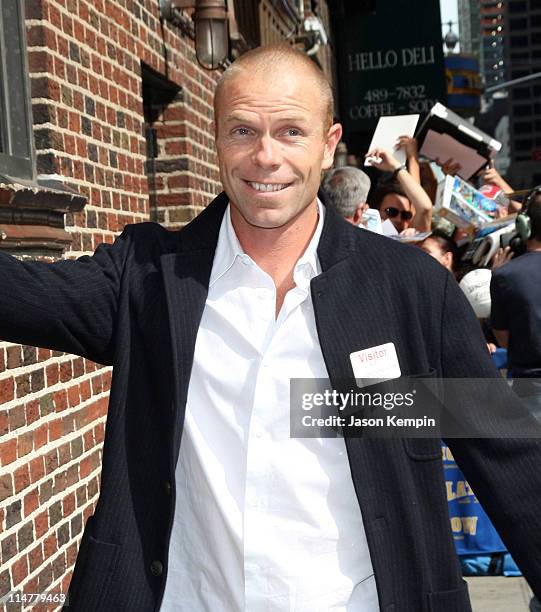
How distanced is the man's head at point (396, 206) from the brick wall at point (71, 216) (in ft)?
5.77

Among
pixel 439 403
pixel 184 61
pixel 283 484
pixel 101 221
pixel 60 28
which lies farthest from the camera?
pixel 184 61

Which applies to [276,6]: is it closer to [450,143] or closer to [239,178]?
[450,143]

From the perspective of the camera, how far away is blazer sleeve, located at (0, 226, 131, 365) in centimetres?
203

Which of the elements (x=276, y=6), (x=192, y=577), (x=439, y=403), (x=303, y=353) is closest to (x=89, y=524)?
(x=192, y=577)

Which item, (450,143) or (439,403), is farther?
(450,143)

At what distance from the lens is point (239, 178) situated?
7.17 feet

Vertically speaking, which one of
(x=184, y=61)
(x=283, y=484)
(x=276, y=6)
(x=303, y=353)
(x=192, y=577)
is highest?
(x=276, y=6)

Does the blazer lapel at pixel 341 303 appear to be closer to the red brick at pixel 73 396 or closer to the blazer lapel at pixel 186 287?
the blazer lapel at pixel 186 287

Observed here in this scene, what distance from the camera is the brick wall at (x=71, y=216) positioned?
11.7 ft

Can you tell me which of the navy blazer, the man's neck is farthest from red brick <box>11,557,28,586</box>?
the man's neck

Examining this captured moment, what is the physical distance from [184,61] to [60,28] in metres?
2.34

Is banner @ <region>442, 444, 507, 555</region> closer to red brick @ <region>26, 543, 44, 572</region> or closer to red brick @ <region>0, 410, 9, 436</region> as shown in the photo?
red brick @ <region>26, 543, 44, 572</region>

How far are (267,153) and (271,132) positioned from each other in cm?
5

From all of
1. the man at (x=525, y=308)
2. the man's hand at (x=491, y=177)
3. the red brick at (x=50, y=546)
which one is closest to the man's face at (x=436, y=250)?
the man's hand at (x=491, y=177)
